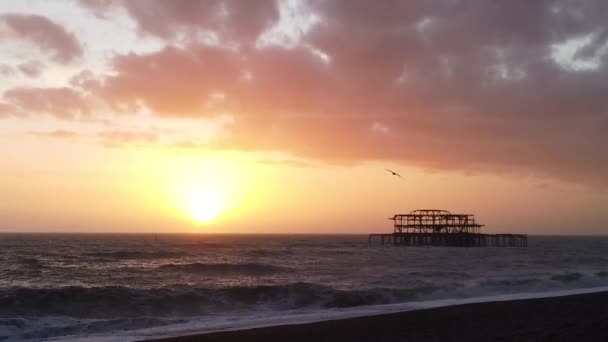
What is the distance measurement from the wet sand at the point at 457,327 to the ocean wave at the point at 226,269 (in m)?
19.4

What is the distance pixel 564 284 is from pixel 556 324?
53.2 feet

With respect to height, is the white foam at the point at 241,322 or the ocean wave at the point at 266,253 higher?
the white foam at the point at 241,322

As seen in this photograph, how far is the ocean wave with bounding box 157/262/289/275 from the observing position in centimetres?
3434

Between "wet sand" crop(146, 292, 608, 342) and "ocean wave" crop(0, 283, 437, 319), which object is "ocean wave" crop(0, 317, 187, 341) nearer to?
"ocean wave" crop(0, 283, 437, 319)

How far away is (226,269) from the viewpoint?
119 ft

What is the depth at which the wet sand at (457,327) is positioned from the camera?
12211 millimetres

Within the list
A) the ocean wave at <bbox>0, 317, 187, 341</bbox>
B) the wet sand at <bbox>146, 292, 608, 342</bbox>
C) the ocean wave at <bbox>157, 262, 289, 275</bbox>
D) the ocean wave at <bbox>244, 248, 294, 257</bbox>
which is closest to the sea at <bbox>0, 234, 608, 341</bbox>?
the ocean wave at <bbox>0, 317, 187, 341</bbox>

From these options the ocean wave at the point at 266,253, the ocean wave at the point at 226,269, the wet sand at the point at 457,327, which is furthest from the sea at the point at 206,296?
the ocean wave at the point at 266,253

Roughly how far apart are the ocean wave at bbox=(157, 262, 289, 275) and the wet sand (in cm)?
1942

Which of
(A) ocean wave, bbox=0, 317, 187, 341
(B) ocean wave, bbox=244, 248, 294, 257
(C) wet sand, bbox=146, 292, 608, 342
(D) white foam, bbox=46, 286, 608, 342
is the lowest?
(B) ocean wave, bbox=244, 248, 294, 257

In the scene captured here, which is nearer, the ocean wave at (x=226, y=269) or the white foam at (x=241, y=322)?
the white foam at (x=241, y=322)

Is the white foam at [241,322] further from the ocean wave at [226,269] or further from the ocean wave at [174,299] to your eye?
the ocean wave at [226,269]

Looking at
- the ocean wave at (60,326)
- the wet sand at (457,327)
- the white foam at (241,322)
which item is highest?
the wet sand at (457,327)

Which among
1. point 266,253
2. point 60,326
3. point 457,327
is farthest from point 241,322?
point 266,253
